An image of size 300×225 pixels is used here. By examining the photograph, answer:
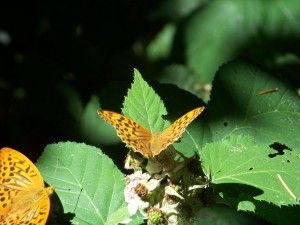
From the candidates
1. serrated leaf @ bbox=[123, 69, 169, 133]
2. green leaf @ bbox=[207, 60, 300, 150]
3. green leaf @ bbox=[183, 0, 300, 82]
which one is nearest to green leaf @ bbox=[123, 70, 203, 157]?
serrated leaf @ bbox=[123, 69, 169, 133]

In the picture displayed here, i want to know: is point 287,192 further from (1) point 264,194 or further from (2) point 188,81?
(2) point 188,81

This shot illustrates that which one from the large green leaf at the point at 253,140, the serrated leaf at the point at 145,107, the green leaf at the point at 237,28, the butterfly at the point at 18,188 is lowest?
the green leaf at the point at 237,28

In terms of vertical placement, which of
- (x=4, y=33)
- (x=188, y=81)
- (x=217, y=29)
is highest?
(x=4, y=33)

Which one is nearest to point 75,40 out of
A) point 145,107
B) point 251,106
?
point 251,106

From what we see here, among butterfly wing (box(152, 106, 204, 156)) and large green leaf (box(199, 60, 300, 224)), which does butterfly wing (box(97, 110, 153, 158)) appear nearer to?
butterfly wing (box(152, 106, 204, 156))

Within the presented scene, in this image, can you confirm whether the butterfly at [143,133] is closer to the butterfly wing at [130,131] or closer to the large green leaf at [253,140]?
the butterfly wing at [130,131]

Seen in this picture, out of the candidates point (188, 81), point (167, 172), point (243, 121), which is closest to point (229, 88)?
point (243, 121)

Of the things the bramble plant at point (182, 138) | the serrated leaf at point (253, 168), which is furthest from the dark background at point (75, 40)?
the serrated leaf at point (253, 168)
